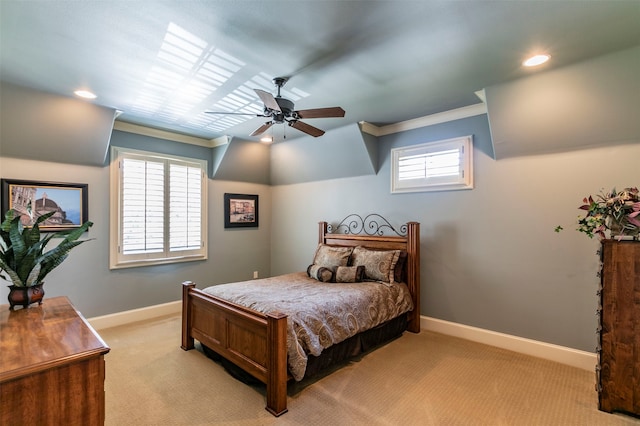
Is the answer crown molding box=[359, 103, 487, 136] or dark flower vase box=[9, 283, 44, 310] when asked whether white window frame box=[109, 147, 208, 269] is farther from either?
crown molding box=[359, 103, 487, 136]

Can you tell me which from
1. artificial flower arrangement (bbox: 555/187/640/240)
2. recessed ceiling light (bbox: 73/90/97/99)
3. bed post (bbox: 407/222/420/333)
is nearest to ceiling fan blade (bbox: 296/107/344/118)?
bed post (bbox: 407/222/420/333)

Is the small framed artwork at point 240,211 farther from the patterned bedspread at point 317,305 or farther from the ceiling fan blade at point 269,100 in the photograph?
the ceiling fan blade at point 269,100

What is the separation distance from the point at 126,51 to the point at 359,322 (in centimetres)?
307

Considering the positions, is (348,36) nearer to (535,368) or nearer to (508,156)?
(508,156)

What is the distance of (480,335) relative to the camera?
3.62m

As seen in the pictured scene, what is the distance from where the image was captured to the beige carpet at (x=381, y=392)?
2242 millimetres

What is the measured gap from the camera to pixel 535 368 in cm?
299

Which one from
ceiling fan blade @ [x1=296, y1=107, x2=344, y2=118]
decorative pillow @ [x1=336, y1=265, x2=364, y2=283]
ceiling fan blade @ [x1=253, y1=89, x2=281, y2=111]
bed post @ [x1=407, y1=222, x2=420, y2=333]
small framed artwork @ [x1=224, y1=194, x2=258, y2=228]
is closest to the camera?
ceiling fan blade @ [x1=253, y1=89, x2=281, y2=111]

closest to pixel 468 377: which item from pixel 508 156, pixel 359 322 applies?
pixel 359 322

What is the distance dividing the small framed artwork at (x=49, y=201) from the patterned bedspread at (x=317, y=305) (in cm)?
213

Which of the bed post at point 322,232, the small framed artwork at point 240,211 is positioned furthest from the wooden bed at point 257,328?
the small framed artwork at point 240,211

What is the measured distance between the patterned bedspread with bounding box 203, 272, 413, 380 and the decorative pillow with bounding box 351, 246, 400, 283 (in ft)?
0.41

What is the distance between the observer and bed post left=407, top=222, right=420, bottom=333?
3871mm

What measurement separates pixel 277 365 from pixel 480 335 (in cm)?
258
